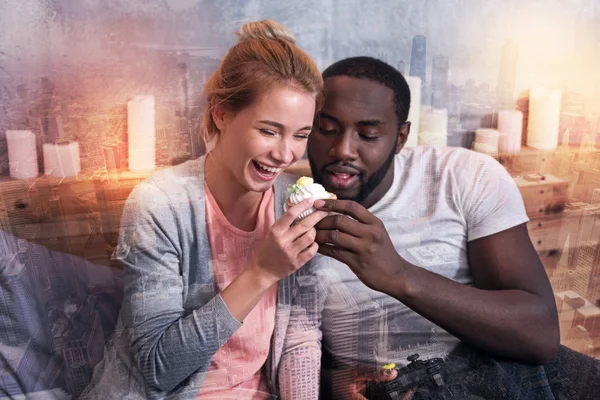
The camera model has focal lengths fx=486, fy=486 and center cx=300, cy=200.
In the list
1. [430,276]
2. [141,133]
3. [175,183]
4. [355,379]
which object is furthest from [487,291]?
[141,133]

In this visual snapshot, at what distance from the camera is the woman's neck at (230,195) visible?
1.03 m

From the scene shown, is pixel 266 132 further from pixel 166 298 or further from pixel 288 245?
pixel 166 298

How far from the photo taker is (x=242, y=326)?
1.10 metres

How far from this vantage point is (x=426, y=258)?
1259 millimetres

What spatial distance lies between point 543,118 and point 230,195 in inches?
34.6

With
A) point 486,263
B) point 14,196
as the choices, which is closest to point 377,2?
point 486,263

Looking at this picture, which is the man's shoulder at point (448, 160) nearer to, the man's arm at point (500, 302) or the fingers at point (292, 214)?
the man's arm at point (500, 302)

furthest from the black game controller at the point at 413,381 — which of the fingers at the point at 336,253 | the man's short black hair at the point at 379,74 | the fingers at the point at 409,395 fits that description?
the man's short black hair at the point at 379,74

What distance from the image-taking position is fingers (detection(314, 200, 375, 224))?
1.03 meters

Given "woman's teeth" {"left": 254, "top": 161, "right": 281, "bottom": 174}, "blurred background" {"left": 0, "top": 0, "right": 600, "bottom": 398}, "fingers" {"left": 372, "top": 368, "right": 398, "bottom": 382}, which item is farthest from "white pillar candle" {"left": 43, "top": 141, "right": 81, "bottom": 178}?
"fingers" {"left": 372, "top": 368, "right": 398, "bottom": 382}

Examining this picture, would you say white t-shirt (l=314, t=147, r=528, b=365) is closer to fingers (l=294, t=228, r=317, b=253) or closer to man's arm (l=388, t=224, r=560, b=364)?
man's arm (l=388, t=224, r=560, b=364)

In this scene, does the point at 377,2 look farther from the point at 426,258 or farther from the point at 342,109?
the point at 426,258

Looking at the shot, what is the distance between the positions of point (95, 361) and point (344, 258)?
602 mm

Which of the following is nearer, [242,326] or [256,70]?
[256,70]
